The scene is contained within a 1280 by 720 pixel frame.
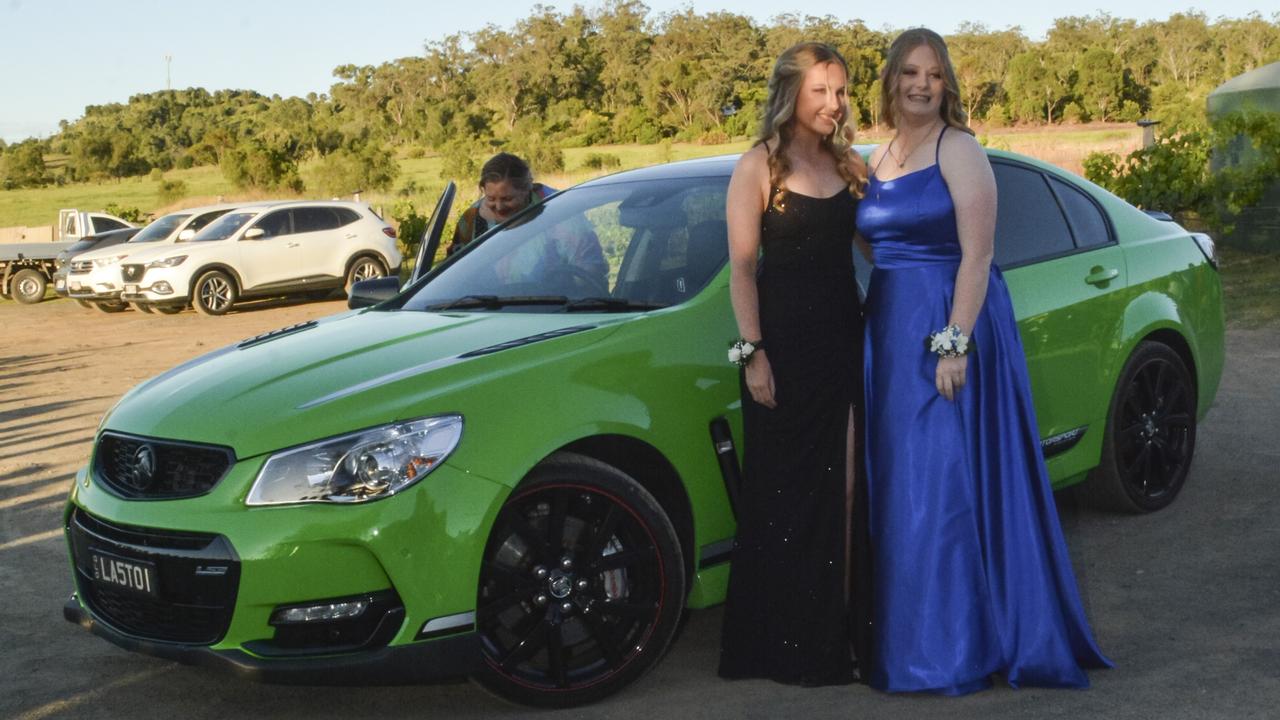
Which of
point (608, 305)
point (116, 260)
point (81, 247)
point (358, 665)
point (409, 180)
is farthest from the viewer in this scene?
point (409, 180)

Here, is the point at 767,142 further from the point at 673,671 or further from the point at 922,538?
the point at 673,671

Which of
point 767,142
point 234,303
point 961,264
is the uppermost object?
point 767,142

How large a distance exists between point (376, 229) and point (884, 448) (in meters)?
18.9

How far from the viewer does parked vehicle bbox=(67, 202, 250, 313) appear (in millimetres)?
20719

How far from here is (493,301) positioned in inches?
189

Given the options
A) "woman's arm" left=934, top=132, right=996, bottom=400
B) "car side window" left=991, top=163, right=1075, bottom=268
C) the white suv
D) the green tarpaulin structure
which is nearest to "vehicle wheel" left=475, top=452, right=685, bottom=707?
"woman's arm" left=934, top=132, right=996, bottom=400

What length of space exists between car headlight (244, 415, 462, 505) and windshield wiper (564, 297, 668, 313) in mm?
990

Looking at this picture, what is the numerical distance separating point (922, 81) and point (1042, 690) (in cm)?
187

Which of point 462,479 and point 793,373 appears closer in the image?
point 462,479

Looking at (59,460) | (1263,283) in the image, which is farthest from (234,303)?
(1263,283)

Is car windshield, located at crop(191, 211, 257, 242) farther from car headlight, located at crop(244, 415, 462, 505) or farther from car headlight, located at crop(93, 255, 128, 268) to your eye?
car headlight, located at crop(244, 415, 462, 505)

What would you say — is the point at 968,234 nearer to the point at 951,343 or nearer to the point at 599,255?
the point at 951,343

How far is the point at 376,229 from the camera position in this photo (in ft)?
73.2

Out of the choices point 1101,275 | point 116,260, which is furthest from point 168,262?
point 1101,275
